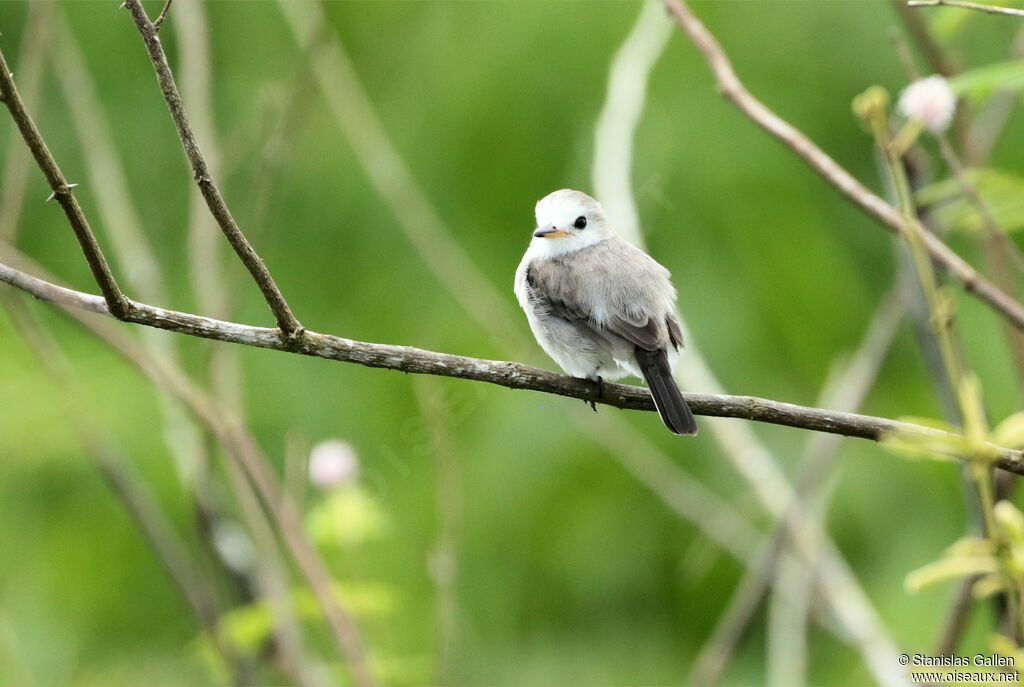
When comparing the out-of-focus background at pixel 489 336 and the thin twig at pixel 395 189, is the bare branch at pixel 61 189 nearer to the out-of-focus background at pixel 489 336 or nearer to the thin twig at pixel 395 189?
the thin twig at pixel 395 189

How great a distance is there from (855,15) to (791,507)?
14.0ft

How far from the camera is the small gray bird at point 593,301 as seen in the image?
367cm

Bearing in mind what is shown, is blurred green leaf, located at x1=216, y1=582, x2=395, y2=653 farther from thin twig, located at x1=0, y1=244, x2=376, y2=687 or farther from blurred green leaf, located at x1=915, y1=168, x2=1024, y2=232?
blurred green leaf, located at x1=915, y1=168, x2=1024, y2=232

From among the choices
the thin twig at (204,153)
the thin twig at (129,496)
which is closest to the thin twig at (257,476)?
the thin twig at (129,496)

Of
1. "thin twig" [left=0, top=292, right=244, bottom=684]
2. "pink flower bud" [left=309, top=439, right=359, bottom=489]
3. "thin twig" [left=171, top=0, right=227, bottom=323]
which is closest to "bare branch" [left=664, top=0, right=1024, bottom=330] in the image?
"thin twig" [left=171, top=0, right=227, bottom=323]

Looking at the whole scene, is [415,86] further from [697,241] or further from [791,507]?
[791,507]

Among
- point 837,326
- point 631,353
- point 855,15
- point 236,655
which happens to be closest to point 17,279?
point 236,655

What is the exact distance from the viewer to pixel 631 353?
365cm

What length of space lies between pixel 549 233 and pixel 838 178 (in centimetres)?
142

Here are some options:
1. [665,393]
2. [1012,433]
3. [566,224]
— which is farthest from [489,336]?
[1012,433]

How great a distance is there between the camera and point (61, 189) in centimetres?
206

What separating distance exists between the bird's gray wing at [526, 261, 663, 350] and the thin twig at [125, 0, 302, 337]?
149 cm

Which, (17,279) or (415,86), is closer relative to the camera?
(17,279)

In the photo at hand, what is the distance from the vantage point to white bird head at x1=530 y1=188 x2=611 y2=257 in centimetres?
418
